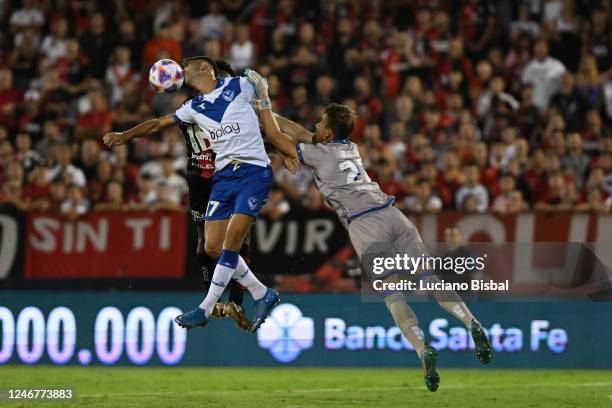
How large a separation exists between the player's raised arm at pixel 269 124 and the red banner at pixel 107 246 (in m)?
5.18

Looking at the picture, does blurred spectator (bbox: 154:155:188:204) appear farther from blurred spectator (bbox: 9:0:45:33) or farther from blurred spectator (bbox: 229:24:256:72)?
blurred spectator (bbox: 9:0:45:33)

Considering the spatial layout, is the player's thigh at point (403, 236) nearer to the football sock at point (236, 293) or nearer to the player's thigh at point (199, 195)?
the football sock at point (236, 293)

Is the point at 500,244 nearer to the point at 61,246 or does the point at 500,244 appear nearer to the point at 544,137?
the point at 544,137

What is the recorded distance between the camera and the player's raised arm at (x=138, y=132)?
12539 mm

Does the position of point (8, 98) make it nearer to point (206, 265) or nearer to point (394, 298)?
point (206, 265)

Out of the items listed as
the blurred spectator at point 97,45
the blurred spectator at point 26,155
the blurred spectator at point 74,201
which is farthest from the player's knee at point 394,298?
the blurred spectator at point 97,45

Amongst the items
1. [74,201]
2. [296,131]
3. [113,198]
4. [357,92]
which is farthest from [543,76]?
[296,131]

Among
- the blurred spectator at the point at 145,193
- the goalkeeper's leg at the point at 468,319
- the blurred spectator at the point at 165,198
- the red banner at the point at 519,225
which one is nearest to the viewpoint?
the goalkeeper's leg at the point at 468,319

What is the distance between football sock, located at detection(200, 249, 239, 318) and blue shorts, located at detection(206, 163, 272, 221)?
44 centimetres

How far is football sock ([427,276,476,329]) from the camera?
1265 centimetres

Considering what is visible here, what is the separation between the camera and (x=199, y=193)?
13.9 metres

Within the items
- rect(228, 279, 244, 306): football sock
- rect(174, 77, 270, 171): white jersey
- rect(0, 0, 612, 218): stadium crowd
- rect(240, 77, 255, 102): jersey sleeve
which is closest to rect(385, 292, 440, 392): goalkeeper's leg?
rect(228, 279, 244, 306): football sock

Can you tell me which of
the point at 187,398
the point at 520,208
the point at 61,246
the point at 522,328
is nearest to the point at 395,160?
the point at 520,208

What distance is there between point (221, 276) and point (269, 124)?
157 cm
